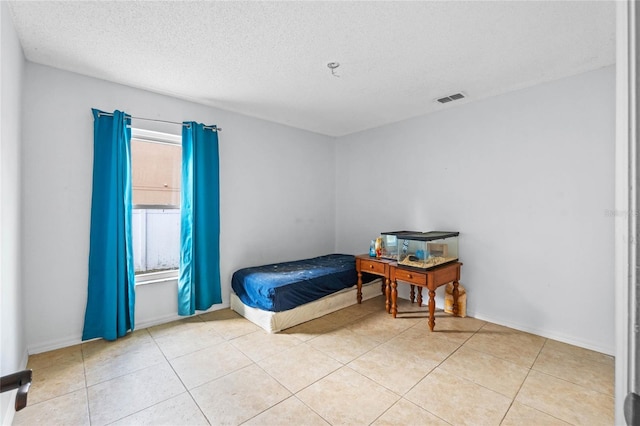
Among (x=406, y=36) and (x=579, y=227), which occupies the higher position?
(x=406, y=36)

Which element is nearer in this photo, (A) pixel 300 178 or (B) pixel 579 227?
(B) pixel 579 227

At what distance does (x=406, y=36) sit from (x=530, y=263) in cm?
242

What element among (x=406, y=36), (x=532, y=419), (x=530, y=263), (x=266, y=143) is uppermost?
(x=406, y=36)

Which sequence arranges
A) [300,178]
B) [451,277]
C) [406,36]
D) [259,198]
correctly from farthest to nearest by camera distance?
1. [300,178]
2. [259,198]
3. [451,277]
4. [406,36]

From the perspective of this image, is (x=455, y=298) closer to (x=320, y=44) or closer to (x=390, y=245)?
(x=390, y=245)

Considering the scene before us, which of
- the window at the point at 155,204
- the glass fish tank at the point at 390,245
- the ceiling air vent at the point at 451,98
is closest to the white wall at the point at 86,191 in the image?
the window at the point at 155,204

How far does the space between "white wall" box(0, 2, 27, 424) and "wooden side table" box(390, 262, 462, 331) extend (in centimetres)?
299

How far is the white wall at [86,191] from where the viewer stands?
7.94ft

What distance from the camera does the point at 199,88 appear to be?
2920mm

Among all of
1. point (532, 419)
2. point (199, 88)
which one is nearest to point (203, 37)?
point (199, 88)

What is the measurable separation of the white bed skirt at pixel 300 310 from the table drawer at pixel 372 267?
35cm

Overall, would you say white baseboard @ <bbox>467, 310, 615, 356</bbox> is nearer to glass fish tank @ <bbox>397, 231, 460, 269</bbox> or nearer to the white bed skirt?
glass fish tank @ <bbox>397, 231, 460, 269</bbox>

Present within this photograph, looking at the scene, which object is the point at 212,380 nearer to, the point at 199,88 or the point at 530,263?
the point at 199,88

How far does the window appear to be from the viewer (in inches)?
120
